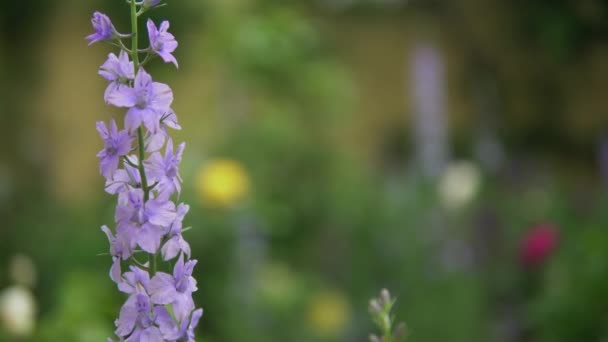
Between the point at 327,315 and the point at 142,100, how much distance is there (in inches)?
113

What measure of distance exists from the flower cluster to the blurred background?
1.52 meters

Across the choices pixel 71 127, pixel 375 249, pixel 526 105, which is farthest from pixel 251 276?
pixel 71 127

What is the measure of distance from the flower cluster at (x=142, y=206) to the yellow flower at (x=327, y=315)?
2751 mm

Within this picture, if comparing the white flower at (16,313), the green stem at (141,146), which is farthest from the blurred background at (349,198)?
the green stem at (141,146)

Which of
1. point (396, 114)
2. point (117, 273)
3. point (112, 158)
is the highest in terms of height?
point (396, 114)

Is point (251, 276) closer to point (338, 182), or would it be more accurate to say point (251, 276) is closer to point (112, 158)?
point (338, 182)

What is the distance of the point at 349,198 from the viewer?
4.71m

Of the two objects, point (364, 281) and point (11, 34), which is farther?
point (11, 34)

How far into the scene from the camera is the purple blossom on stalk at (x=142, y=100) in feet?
2.60

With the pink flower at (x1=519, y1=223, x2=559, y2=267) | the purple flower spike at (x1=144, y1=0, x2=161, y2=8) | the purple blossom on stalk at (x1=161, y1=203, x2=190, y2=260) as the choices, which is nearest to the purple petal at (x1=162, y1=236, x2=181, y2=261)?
the purple blossom on stalk at (x1=161, y1=203, x2=190, y2=260)

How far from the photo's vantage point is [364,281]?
13.7 feet

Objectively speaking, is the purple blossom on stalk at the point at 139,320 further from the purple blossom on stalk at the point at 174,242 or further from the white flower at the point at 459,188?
the white flower at the point at 459,188

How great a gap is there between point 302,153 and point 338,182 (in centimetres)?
31

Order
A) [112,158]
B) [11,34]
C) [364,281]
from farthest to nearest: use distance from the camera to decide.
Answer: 1. [11,34]
2. [364,281]
3. [112,158]
